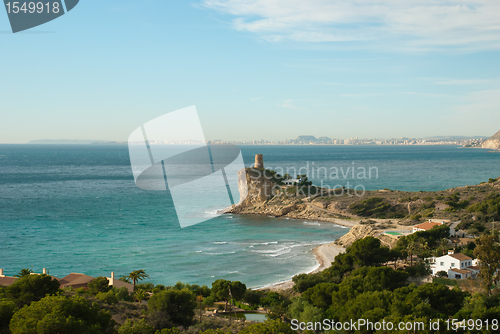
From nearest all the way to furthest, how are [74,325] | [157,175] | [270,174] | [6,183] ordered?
[74,325], [270,174], [6,183], [157,175]

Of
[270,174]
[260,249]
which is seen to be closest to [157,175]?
[270,174]

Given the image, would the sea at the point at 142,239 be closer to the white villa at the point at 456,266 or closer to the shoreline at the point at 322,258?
the shoreline at the point at 322,258

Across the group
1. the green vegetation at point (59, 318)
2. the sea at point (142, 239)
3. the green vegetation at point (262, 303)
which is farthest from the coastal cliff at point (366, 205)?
the green vegetation at point (59, 318)

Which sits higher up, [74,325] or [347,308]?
[74,325]

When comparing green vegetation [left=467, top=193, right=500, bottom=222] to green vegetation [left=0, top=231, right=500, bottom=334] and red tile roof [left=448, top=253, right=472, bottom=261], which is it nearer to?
red tile roof [left=448, top=253, right=472, bottom=261]

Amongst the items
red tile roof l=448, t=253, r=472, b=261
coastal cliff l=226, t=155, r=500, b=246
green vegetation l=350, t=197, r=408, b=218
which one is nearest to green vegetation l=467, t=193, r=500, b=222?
coastal cliff l=226, t=155, r=500, b=246

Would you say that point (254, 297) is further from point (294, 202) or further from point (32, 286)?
point (294, 202)

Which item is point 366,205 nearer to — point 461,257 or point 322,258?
point 322,258
